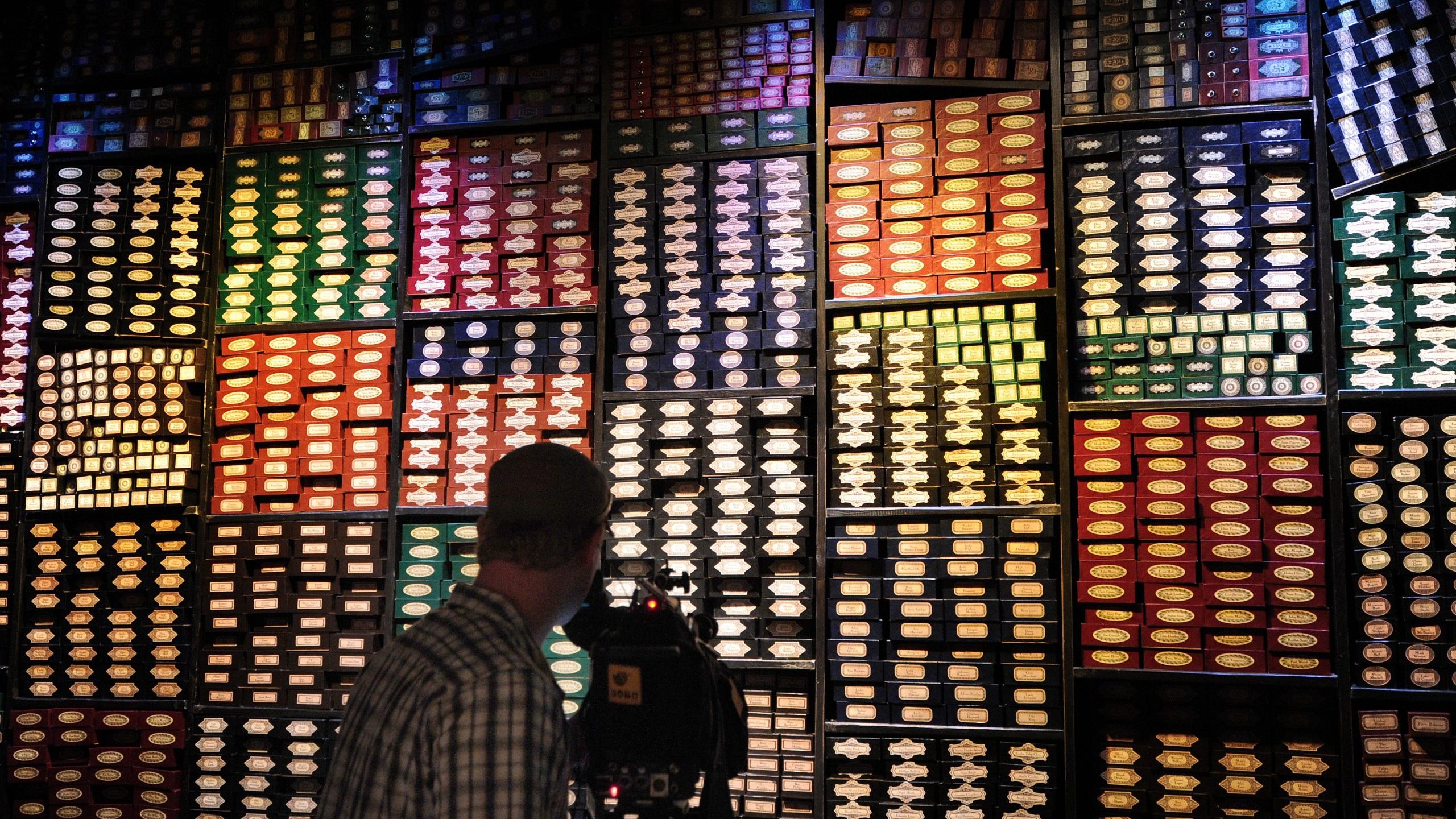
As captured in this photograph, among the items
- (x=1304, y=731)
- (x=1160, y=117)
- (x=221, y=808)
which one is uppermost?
(x=1160, y=117)

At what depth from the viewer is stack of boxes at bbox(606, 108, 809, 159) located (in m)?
3.98

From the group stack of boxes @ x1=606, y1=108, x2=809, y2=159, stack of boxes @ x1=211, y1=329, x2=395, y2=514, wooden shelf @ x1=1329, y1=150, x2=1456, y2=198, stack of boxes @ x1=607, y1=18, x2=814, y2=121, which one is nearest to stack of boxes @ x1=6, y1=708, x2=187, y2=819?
stack of boxes @ x1=211, y1=329, x2=395, y2=514

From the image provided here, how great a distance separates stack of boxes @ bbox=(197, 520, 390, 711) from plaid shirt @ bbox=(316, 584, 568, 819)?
2709 millimetres

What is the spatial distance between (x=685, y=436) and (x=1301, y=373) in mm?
2039

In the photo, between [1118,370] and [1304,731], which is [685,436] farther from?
[1304,731]

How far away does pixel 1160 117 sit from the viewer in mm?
3705

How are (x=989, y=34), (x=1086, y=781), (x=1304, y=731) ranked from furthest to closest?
(x=989, y=34) < (x=1086, y=781) < (x=1304, y=731)

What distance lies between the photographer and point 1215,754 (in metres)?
3.46

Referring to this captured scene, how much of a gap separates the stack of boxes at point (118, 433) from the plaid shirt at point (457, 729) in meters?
3.22

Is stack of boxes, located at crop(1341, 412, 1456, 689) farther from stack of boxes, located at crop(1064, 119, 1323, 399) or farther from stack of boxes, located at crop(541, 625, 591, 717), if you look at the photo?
stack of boxes, located at crop(541, 625, 591, 717)

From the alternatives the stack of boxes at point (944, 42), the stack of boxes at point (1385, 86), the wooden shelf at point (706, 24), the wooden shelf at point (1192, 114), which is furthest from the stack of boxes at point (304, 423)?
the stack of boxes at point (1385, 86)

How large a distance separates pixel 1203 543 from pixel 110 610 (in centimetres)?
400

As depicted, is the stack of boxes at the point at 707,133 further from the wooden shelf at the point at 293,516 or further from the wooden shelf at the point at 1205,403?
the wooden shelf at the point at 293,516

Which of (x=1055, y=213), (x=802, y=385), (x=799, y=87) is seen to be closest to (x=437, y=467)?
(x=802, y=385)
